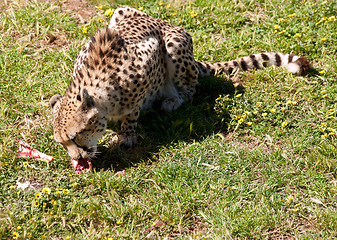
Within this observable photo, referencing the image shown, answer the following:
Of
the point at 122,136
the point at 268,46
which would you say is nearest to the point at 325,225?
the point at 122,136

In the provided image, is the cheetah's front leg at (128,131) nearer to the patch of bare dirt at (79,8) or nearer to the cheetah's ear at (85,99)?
the cheetah's ear at (85,99)

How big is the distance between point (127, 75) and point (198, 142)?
1109 millimetres

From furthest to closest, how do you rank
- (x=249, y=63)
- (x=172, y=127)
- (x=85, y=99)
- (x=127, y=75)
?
(x=249, y=63), (x=172, y=127), (x=127, y=75), (x=85, y=99)

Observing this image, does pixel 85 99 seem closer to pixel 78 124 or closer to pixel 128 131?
pixel 78 124

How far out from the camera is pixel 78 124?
5.03m

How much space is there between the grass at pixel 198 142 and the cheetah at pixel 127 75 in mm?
213

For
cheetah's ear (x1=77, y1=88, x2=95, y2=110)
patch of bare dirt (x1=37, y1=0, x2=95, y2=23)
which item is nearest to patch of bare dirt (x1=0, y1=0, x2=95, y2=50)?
patch of bare dirt (x1=37, y1=0, x2=95, y2=23)

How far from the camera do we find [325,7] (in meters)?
7.45

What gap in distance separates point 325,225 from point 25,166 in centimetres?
303

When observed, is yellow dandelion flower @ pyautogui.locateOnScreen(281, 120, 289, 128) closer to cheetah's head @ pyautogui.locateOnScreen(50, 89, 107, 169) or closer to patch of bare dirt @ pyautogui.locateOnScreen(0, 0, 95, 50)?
cheetah's head @ pyautogui.locateOnScreen(50, 89, 107, 169)

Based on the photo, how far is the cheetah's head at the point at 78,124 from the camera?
5016 millimetres

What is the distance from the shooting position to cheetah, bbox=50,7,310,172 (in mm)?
5117

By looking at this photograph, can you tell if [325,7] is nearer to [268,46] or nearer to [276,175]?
[268,46]

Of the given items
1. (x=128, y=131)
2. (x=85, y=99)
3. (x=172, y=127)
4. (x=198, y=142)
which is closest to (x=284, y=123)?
(x=198, y=142)
